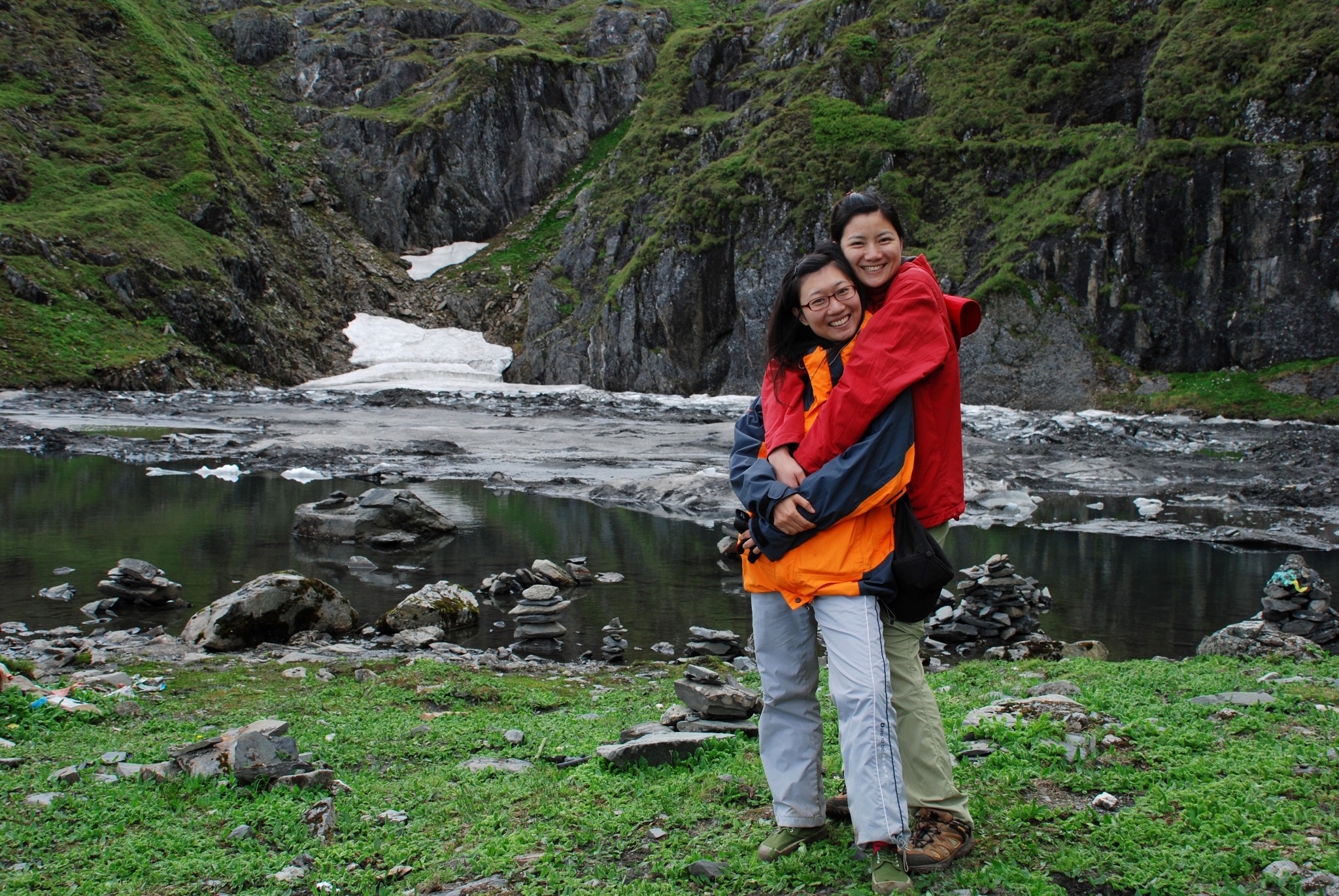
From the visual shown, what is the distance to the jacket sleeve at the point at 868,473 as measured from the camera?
10.3 ft

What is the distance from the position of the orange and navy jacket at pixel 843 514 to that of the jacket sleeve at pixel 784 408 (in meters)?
0.11

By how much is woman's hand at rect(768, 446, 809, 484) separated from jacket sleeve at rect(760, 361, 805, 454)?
0.15ft

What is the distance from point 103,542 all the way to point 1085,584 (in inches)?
602

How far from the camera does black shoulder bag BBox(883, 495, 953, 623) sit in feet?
10.2

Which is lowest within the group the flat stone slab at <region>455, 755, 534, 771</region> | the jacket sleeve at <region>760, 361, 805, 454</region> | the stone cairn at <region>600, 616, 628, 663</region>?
the stone cairn at <region>600, 616, 628, 663</region>

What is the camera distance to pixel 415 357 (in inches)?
2702

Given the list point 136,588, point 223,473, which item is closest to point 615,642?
point 136,588

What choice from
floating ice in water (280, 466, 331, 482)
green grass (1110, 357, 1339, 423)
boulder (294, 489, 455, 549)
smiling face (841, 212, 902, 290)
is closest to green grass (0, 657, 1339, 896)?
smiling face (841, 212, 902, 290)

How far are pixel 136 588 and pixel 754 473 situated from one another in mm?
9691

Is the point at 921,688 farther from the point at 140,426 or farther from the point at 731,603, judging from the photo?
the point at 140,426

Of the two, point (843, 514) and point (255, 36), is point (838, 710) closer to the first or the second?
point (843, 514)

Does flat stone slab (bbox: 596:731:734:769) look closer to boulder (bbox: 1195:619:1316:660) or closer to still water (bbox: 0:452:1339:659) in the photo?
still water (bbox: 0:452:1339:659)

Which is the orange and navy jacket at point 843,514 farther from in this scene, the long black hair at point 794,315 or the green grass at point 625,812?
the green grass at point 625,812

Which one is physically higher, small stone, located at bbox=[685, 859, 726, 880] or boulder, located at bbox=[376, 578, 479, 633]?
small stone, located at bbox=[685, 859, 726, 880]
